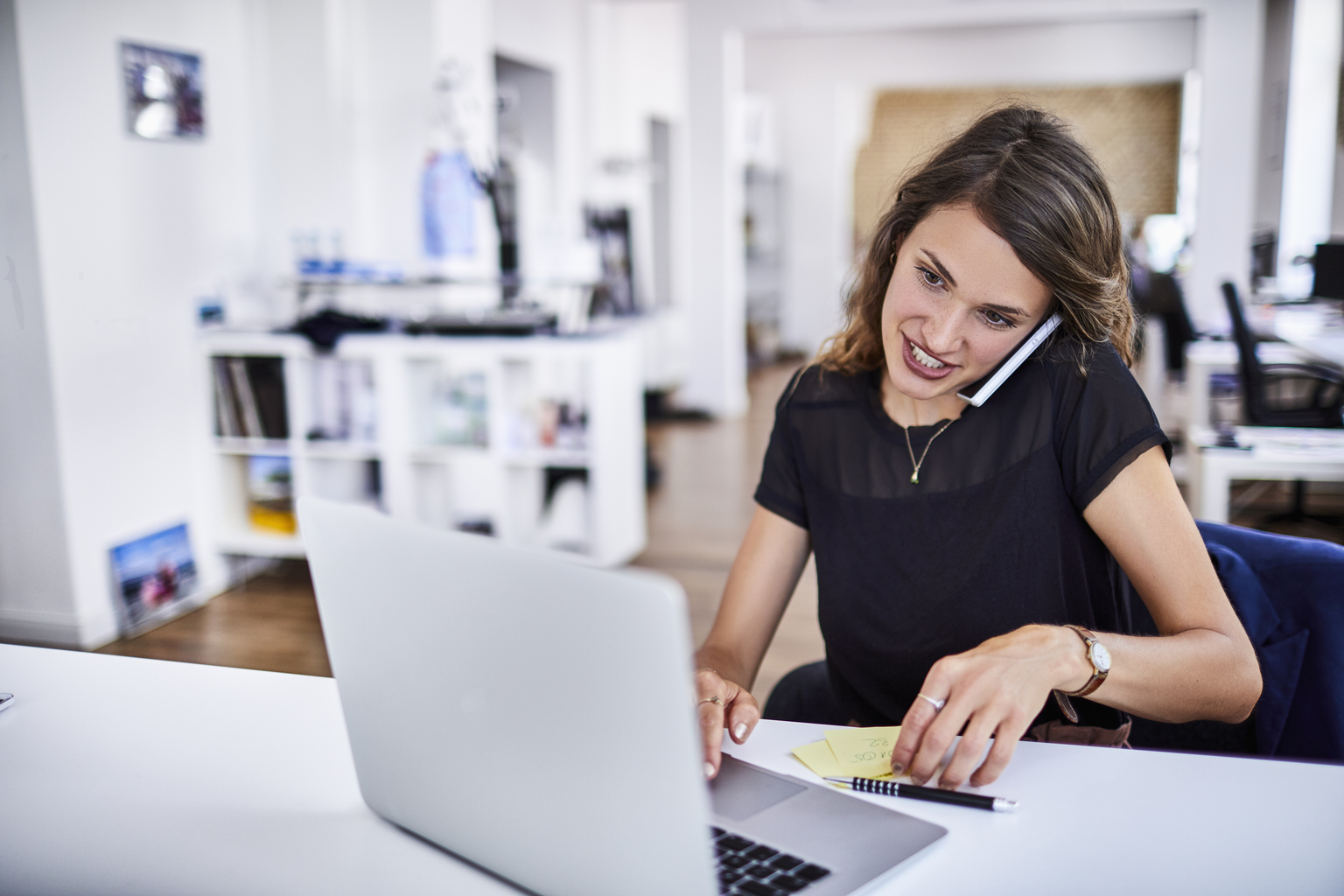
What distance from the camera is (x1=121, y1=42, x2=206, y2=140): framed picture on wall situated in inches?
139

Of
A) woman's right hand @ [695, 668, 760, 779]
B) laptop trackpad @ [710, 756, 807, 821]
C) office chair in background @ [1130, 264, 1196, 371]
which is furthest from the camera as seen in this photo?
office chair in background @ [1130, 264, 1196, 371]

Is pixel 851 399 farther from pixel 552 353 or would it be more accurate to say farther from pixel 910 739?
pixel 552 353

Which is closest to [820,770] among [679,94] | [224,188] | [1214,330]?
[224,188]

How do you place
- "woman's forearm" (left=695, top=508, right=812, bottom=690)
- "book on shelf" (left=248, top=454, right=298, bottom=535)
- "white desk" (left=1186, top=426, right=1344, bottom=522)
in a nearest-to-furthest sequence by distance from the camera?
1. "woman's forearm" (left=695, top=508, right=812, bottom=690)
2. "white desk" (left=1186, top=426, right=1344, bottom=522)
3. "book on shelf" (left=248, top=454, right=298, bottom=535)

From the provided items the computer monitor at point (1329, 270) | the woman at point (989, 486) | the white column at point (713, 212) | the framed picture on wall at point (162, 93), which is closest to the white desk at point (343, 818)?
the woman at point (989, 486)

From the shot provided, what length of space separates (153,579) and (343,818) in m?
3.20

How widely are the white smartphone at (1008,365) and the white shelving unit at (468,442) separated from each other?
260cm

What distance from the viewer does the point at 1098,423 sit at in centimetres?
128

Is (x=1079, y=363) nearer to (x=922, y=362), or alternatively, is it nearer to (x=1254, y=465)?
(x=922, y=362)

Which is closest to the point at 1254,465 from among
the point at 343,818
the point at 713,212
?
the point at 343,818

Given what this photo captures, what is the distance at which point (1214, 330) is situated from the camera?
593 centimetres

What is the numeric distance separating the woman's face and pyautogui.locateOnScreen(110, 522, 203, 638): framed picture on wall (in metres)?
3.17

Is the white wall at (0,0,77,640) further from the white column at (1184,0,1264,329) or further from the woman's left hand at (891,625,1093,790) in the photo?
the white column at (1184,0,1264,329)

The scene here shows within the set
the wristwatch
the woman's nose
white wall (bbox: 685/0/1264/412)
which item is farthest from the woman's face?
white wall (bbox: 685/0/1264/412)
